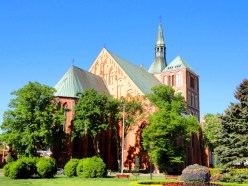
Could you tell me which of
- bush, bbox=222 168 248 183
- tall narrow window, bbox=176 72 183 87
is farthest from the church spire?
bush, bbox=222 168 248 183

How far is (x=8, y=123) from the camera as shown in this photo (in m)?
36.2

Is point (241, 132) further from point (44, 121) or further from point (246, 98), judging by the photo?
point (44, 121)

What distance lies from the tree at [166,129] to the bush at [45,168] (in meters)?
14.0

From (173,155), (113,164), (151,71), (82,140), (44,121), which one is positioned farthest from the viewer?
(151,71)

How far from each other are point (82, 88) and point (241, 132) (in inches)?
1011

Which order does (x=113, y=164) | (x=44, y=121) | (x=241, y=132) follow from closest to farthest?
(x=241, y=132) < (x=44, y=121) < (x=113, y=164)

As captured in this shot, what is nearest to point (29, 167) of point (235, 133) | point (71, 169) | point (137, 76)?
point (71, 169)

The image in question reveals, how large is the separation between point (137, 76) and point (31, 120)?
72.4ft

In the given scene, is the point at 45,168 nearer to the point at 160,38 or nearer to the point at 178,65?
the point at 178,65

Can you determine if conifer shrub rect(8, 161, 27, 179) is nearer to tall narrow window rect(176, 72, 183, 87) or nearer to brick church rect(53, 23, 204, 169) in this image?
brick church rect(53, 23, 204, 169)

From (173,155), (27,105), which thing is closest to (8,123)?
(27,105)

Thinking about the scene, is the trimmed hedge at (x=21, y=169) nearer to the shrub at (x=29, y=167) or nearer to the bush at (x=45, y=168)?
the shrub at (x=29, y=167)

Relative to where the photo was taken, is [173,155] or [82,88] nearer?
[173,155]

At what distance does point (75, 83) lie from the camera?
149 ft
